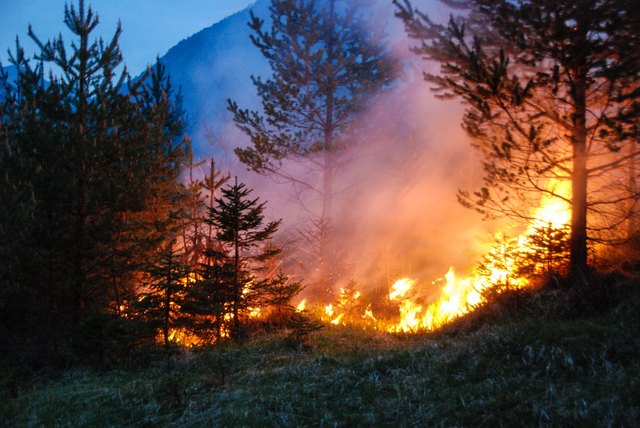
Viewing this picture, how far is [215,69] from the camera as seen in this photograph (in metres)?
62.5

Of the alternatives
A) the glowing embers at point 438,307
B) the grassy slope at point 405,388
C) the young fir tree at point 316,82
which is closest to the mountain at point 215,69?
the young fir tree at point 316,82

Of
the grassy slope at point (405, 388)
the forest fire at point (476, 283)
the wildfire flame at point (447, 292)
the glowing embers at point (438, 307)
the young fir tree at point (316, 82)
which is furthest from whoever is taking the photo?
the young fir tree at point (316, 82)

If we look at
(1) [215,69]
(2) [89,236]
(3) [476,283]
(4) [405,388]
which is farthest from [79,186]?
(1) [215,69]

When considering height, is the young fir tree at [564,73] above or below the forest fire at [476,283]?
above

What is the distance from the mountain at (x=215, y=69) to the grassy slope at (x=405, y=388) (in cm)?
4504

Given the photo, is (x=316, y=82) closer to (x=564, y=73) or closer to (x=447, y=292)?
(x=447, y=292)

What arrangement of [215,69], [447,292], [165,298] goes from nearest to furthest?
[165,298] < [447,292] < [215,69]

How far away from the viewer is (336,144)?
1636 centimetres

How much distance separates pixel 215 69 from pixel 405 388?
64.2 metres

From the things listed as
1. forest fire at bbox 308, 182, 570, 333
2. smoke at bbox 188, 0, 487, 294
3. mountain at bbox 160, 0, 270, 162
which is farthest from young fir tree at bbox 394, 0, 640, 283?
mountain at bbox 160, 0, 270, 162

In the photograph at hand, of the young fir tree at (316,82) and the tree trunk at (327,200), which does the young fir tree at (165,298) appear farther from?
the tree trunk at (327,200)

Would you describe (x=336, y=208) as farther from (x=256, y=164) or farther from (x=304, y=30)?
(x=304, y=30)

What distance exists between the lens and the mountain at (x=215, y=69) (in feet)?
184

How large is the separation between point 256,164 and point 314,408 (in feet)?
39.2
